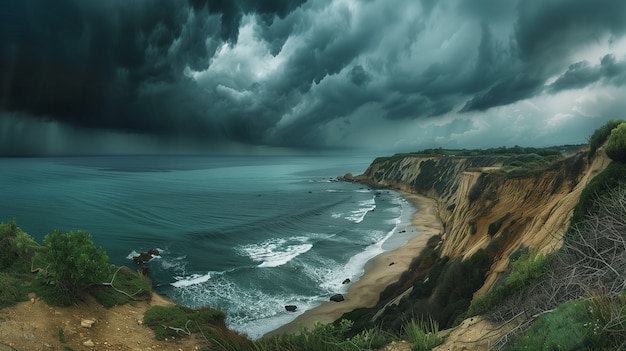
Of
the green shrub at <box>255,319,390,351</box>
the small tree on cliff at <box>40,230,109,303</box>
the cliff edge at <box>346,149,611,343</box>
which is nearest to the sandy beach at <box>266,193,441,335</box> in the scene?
the cliff edge at <box>346,149,611,343</box>

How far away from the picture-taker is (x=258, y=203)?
2630 inches

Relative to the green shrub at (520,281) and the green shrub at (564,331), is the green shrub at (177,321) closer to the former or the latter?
the green shrub at (564,331)

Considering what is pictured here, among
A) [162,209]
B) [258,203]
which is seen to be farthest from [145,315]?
[258,203]

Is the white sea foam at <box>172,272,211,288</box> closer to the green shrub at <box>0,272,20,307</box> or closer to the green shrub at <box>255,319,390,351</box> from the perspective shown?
the green shrub at <box>0,272,20,307</box>

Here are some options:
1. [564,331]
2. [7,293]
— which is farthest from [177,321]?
[564,331]

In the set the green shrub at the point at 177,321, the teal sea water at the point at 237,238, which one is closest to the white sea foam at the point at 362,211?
the teal sea water at the point at 237,238

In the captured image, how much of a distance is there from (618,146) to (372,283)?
62.8 ft

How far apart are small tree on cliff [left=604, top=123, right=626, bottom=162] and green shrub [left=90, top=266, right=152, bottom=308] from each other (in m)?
16.5

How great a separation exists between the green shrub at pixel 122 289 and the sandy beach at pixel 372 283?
7.66 metres

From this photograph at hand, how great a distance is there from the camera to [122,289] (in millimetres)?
9109

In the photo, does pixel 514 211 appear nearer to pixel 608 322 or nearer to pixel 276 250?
pixel 608 322

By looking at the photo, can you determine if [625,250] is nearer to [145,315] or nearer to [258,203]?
[145,315]

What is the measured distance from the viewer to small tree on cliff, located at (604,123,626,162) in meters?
10.6

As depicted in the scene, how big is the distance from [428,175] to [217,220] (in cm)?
5692
